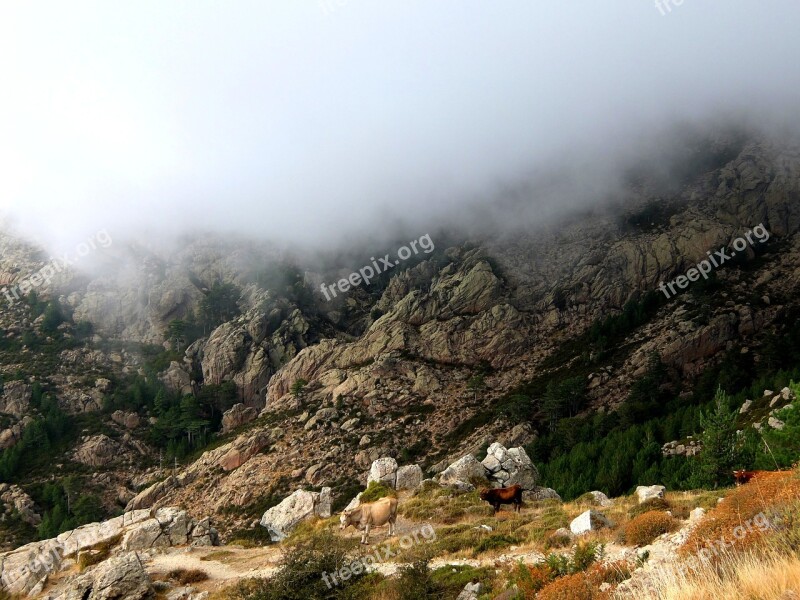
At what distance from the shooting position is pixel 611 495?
51656 millimetres

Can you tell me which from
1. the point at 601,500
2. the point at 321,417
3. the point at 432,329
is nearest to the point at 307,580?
the point at 601,500

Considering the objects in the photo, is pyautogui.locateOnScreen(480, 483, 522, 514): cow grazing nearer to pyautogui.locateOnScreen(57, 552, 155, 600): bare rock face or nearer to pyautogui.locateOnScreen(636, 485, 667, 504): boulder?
pyautogui.locateOnScreen(636, 485, 667, 504): boulder

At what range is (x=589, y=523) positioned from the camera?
51.9ft

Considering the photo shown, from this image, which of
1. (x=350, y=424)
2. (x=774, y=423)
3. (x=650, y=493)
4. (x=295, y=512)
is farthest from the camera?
(x=350, y=424)

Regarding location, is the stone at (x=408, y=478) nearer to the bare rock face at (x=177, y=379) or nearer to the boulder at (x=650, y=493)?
the boulder at (x=650, y=493)

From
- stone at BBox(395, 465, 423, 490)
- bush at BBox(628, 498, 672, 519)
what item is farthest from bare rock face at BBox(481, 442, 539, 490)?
bush at BBox(628, 498, 672, 519)

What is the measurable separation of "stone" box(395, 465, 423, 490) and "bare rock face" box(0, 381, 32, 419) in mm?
87414

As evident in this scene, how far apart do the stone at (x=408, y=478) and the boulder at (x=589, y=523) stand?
17918mm

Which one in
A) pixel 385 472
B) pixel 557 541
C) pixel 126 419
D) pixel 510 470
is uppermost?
pixel 126 419

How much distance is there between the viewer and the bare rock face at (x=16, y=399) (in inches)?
3477

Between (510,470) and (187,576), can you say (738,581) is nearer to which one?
(187,576)

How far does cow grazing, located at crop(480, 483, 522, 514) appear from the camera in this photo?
22545 millimetres

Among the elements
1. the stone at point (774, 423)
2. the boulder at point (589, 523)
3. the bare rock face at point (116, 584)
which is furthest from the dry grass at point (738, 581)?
the stone at point (774, 423)

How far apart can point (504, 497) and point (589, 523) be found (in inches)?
288
